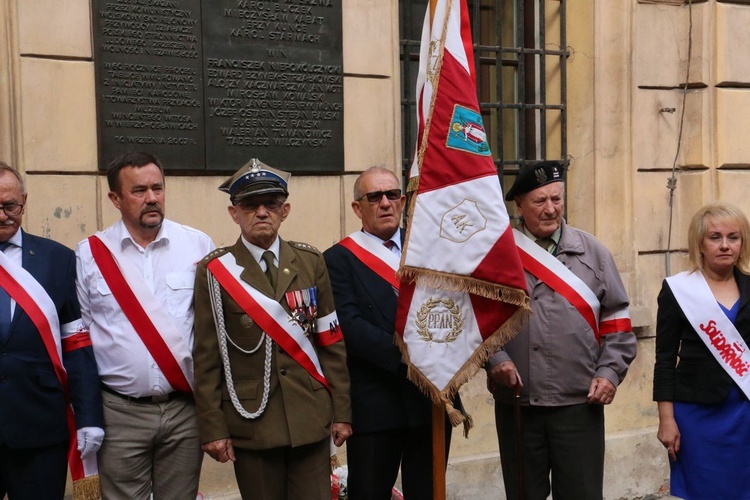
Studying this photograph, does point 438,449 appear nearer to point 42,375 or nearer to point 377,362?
point 377,362

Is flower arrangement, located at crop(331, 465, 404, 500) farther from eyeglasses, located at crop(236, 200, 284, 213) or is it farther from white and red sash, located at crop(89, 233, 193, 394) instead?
eyeglasses, located at crop(236, 200, 284, 213)

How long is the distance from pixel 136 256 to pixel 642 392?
171 inches

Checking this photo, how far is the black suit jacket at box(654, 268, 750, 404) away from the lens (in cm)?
475

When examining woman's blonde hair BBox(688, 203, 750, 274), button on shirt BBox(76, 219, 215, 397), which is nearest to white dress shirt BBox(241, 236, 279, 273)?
button on shirt BBox(76, 219, 215, 397)

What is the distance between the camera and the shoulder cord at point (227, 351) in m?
4.32

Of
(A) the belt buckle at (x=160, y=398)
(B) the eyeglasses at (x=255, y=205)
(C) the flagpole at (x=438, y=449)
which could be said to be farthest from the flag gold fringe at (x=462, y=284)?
(A) the belt buckle at (x=160, y=398)

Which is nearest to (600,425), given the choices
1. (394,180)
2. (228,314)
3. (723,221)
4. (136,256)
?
(723,221)

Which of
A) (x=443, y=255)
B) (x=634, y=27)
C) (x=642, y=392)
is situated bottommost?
(x=642, y=392)

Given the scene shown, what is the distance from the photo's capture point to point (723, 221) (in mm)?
4762

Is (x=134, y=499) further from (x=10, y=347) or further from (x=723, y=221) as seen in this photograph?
(x=723, y=221)

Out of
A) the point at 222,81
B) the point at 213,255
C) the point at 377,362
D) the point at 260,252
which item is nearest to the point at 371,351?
the point at 377,362

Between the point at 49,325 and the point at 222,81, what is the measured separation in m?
2.28

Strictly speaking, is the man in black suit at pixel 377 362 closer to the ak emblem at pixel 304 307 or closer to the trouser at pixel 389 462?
the trouser at pixel 389 462

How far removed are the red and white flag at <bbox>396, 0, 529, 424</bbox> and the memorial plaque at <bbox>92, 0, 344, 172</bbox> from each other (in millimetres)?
1667
